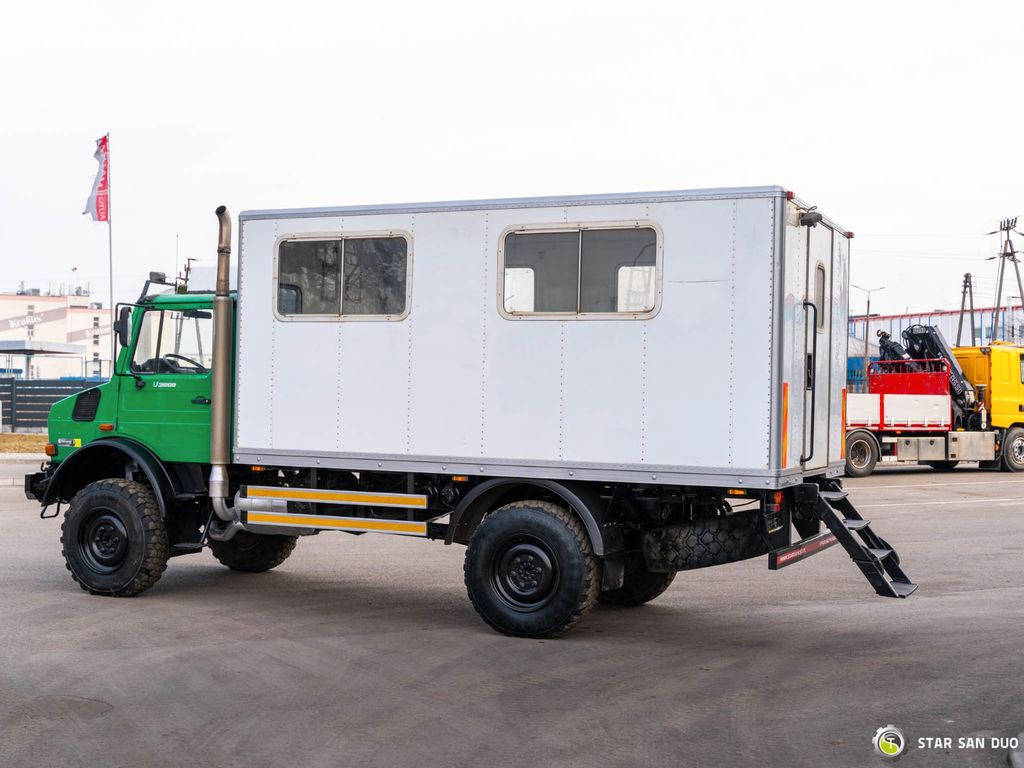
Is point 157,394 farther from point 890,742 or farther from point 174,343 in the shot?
point 890,742

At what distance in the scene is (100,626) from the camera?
340 inches

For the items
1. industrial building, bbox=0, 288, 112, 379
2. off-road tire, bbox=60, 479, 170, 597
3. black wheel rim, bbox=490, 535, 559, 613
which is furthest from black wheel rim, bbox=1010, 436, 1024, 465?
industrial building, bbox=0, 288, 112, 379

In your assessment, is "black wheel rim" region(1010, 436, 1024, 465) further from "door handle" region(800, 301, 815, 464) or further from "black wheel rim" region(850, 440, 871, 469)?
"door handle" region(800, 301, 815, 464)

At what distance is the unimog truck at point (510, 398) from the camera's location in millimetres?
8016

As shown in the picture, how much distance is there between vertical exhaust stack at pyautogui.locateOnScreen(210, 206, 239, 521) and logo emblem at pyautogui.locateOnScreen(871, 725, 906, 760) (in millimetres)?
5745

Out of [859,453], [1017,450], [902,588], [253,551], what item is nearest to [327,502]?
[253,551]

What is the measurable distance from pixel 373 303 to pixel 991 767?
554 centimetres

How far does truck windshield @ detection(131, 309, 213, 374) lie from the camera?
995 cm

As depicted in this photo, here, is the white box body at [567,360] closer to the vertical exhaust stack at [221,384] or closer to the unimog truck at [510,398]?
the unimog truck at [510,398]

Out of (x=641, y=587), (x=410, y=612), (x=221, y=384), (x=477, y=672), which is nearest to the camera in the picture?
(x=477, y=672)

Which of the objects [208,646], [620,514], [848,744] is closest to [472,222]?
[620,514]

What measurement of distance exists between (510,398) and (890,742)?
3.79m

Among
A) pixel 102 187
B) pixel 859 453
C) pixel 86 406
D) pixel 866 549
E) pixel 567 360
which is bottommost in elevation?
pixel 859 453

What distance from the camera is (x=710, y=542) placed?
830 centimetres
